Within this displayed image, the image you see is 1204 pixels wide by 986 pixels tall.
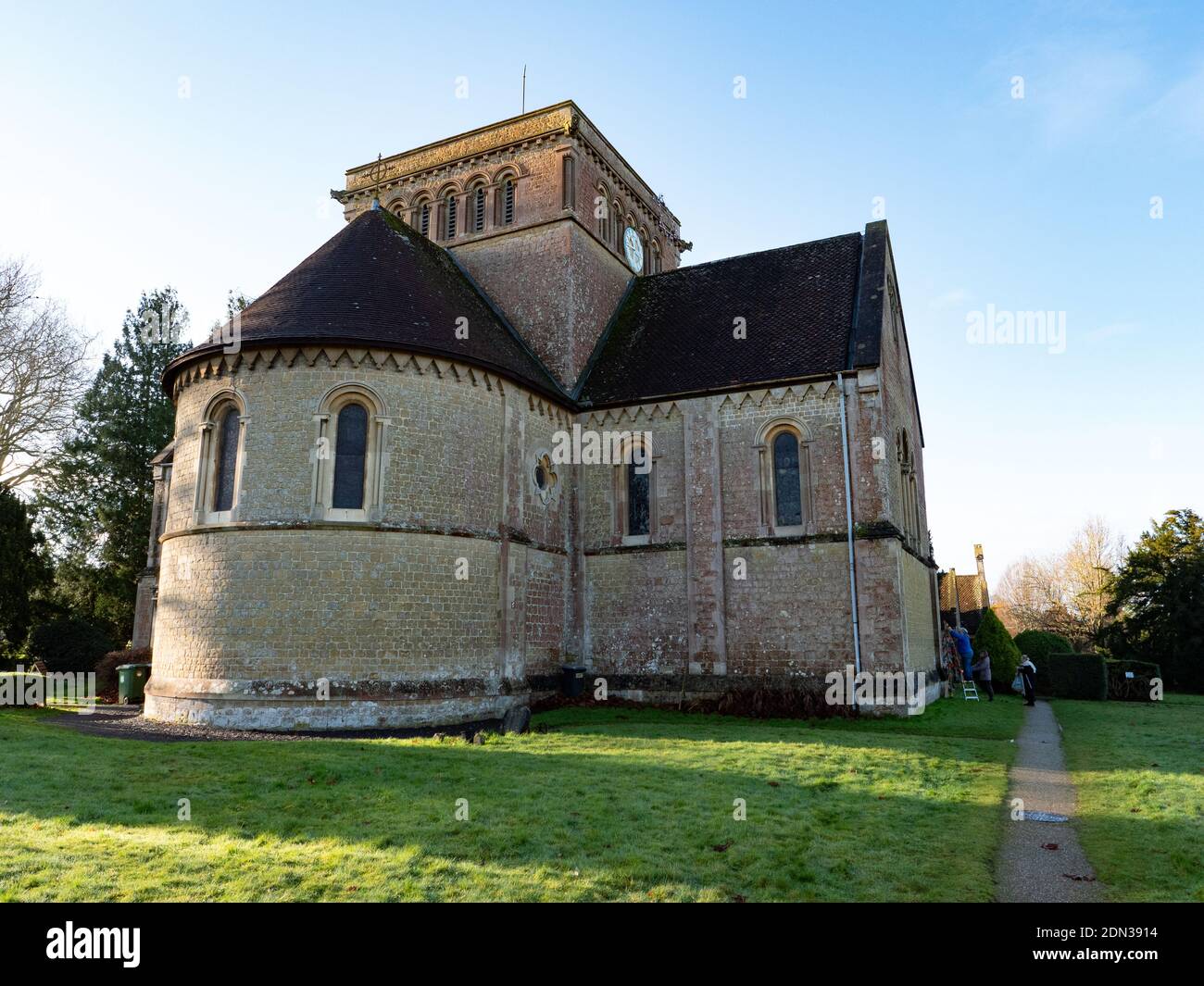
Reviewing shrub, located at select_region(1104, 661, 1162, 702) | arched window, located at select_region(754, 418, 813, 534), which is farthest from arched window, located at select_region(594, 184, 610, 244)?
shrub, located at select_region(1104, 661, 1162, 702)

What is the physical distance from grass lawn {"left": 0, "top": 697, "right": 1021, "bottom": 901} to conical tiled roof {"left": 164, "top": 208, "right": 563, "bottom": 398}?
8.15m

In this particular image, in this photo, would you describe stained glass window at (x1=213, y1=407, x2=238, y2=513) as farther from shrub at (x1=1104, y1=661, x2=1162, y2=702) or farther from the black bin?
shrub at (x1=1104, y1=661, x2=1162, y2=702)

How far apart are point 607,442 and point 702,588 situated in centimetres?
474

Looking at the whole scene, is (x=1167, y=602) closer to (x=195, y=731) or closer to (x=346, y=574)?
(x=346, y=574)

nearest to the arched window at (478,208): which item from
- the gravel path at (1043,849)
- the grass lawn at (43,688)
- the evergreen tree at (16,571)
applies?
the grass lawn at (43,688)

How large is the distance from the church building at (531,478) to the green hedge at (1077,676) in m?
6.10

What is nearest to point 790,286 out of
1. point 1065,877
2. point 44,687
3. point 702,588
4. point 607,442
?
point 607,442

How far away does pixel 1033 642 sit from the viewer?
2784cm

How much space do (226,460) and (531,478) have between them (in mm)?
6754

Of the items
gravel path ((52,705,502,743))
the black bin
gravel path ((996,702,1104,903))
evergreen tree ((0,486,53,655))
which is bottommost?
gravel path ((996,702,1104,903))

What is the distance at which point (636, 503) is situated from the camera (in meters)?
20.6

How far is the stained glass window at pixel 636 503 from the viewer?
2042 centimetres

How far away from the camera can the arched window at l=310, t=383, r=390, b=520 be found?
15.7 meters

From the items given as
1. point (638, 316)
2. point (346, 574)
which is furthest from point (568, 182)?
point (346, 574)
